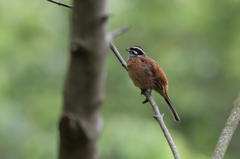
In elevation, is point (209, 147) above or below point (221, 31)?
below

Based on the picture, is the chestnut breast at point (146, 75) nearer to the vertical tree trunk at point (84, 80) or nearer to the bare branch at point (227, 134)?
the bare branch at point (227, 134)

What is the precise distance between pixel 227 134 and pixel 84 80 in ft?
4.57

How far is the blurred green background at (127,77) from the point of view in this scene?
18.0 feet

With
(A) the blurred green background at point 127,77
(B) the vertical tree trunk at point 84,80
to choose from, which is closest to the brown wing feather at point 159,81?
(A) the blurred green background at point 127,77

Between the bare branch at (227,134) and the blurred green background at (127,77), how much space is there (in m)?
2.40

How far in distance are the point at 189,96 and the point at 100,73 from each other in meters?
7.61

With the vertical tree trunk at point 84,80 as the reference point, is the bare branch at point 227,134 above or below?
below

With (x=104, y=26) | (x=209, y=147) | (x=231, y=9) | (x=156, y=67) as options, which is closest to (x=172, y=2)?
(x=231, y=9)

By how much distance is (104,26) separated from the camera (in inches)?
42.1

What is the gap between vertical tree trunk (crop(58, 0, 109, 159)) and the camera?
1056 millimetres

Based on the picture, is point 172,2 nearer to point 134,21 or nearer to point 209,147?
point 134,21

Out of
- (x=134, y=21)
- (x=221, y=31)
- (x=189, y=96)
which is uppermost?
(x=134, y=21)

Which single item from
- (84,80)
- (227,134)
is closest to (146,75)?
(227,134)

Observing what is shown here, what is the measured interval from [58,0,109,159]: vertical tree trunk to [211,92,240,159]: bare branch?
1193 millimetres
